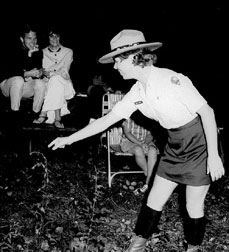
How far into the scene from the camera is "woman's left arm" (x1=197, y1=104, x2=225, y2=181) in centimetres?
281

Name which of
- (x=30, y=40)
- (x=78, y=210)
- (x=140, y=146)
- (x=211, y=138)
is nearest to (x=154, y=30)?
(x=30, y=40)

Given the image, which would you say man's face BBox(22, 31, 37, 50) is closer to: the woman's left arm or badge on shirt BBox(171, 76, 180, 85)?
badge on shirt BBox(171, 76, 180, 85)

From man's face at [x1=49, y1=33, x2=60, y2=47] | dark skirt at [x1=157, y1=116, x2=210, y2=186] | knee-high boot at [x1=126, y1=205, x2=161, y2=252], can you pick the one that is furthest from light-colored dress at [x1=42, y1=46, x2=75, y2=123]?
dark skirt at [x1=157, y1=116, x2=210, y2=186]

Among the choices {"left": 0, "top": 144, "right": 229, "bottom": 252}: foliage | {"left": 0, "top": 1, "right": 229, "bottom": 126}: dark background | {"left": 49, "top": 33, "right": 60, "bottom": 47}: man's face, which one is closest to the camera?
{"left": 0, "top": 144, "right": 229, "bottom": 252}: foliage

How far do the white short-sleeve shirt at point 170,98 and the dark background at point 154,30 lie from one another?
5322mm

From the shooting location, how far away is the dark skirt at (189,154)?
3062 millimetres

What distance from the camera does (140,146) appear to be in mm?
5629

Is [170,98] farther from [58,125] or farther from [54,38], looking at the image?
[54,38]

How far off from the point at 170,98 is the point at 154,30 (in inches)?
244

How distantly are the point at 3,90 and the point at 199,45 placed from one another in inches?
189

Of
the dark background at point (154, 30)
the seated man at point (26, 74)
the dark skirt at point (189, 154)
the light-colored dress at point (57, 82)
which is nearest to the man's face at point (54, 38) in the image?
the light-colored dress at point (57, 82)

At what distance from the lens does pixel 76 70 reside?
28.7 ft

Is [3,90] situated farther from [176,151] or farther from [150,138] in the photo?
[176,151]

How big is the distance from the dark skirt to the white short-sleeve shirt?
81mm
